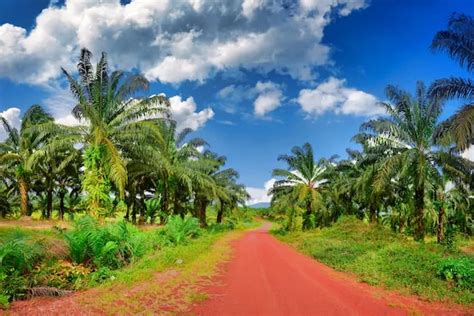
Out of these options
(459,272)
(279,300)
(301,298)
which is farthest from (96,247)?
(459,272)

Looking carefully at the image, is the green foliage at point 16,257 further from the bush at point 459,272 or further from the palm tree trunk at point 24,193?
the palm tree trunk at point 24,193

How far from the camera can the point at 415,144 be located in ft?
73.8

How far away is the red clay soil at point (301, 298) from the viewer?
7828 millimetres

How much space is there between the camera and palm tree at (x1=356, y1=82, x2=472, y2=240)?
71.2 feet

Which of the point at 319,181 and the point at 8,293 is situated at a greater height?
the point at 319,181

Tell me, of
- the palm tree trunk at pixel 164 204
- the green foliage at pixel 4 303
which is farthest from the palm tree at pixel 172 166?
the green foliage at pixel 4 303

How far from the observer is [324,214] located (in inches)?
1636

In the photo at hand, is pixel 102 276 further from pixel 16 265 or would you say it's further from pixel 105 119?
pixel 105 119

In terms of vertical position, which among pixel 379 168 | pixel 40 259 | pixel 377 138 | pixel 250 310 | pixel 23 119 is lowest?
pixel 250 310

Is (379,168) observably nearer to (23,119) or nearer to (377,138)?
(377,138)

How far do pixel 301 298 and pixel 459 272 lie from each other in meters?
5.04

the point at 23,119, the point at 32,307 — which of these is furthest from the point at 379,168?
the point at 23,119

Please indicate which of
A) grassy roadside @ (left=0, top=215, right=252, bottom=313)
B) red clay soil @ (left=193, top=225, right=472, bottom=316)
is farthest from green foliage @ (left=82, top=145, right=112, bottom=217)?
red clay soil @ (left=193, top=225, right=472, bottom=316)

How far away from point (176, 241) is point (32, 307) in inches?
492
